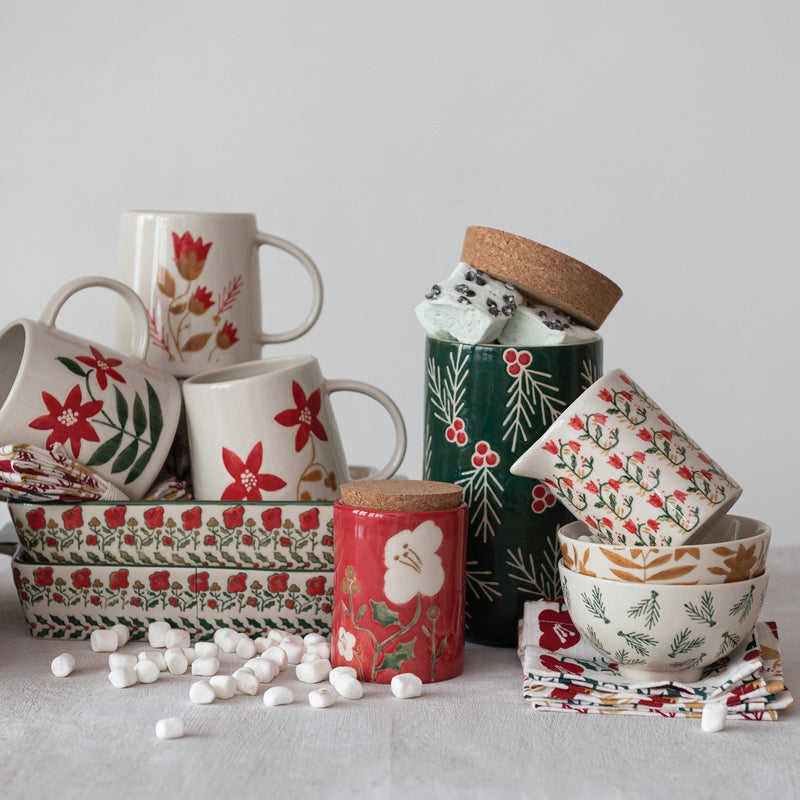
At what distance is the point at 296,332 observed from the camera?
104 cm

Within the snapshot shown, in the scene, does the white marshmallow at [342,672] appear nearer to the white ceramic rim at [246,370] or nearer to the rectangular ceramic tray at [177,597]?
the rectangular ceramic tray at [177,597]

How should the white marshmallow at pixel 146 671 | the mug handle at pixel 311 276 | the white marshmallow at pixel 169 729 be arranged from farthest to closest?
the mug handle at pixel 311 276 → the white marshmallow at pixel 146 671 → the white marshmallow at pixel 169 729

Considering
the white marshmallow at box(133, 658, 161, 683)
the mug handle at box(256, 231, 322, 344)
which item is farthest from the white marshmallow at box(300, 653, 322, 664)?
the mug handle at box(256, 231, 322, 344)

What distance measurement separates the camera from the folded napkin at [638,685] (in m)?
0.70

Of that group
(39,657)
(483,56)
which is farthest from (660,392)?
(39,657)

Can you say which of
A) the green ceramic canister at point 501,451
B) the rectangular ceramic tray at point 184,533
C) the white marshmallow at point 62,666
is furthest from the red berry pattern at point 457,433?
the white marshmallow at point 62,666

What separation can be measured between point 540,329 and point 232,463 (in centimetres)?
26

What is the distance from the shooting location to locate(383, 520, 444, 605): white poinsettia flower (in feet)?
2.46

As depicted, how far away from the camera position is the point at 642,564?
2.30ft

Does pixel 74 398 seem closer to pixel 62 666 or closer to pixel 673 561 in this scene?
pixel 62 666

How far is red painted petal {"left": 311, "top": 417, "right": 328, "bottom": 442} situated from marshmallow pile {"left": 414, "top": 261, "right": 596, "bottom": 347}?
0.42 ft

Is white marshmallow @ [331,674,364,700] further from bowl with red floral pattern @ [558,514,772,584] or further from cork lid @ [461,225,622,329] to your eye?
cork lid @ [461,225,622,329]

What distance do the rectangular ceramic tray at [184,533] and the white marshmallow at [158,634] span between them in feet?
0.15

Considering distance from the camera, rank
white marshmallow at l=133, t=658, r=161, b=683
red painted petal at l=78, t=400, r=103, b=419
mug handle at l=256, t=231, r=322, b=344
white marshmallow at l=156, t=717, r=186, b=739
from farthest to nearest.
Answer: mug handle at l=256, t=231, r=322, b=344 → red painted petal at l=78, t=400, r=103, b=419 → white marshmallow at l=133, t=658, r=161, b=683 → white marshmallow at l=156, t=717, r=186, b=739
